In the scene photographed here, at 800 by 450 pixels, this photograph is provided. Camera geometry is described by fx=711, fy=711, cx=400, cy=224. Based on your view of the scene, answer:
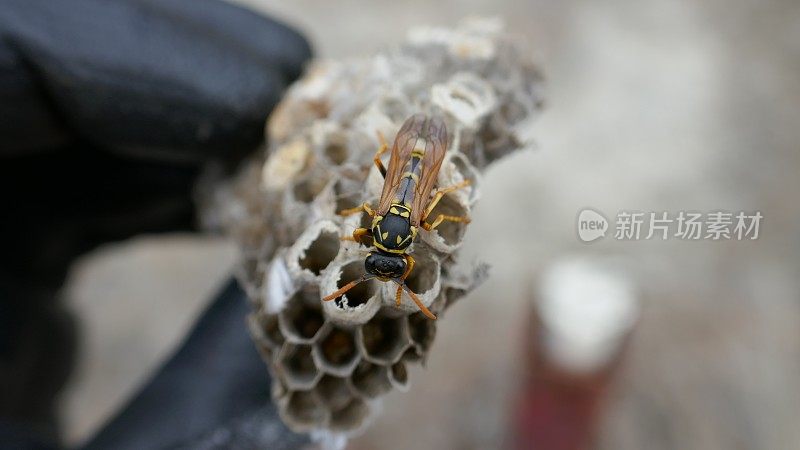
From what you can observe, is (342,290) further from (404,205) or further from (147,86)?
(147,86)

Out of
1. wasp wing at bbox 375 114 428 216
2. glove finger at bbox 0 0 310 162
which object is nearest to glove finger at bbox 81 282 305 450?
glove finger at bbox 0 0 310 162

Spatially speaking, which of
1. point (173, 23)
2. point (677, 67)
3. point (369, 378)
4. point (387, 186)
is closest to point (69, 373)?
point (173, 23)

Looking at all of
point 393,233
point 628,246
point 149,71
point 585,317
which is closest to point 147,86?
point 149,71

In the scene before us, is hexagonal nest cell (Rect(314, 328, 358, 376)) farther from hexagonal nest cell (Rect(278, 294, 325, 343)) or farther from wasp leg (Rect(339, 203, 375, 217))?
wasp leg (Rect(339, 203, 375, 217))

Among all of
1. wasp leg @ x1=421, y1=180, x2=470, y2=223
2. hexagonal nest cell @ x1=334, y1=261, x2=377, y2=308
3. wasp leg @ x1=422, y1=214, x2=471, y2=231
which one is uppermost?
wasp leg @ x1=421, y1=180, x2=470, y2=223

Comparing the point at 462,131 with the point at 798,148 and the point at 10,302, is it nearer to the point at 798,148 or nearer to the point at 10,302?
the point at 10,302

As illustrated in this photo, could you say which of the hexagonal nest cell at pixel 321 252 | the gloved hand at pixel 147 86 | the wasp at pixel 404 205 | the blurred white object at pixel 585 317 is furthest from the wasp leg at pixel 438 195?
the blurred white object at pixel 585 317

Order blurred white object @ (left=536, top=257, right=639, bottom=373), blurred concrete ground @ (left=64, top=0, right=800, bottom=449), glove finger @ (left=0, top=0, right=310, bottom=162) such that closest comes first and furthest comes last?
1. glove finger @ (left=0, top=0, right=310, bottom=162)
2. blurred white object @ (left=536, top=257, right=639, bottom=373)
3. blurred concrete ground @ (left=64, top=0, right=800, bottom=449)
